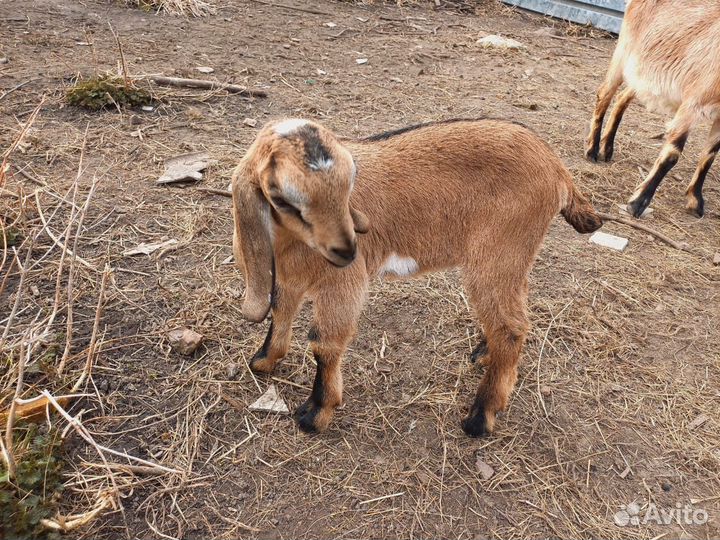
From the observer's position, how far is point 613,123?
5102 millimetres

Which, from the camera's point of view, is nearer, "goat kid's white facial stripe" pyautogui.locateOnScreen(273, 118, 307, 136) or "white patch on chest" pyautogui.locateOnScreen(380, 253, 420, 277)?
"goat kid's white facial stripe" pyautogui.locateOnScreen(273, 118, 307, 136)

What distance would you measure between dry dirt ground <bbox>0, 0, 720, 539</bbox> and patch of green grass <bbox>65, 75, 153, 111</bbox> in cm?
15

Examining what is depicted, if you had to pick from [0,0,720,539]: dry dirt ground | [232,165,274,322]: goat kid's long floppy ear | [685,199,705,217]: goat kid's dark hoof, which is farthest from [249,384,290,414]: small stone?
[685,199,705,217]: goat kid's dark hoof

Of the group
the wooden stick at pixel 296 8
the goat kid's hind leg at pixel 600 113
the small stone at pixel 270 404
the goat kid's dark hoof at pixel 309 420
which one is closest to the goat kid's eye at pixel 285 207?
the goat kid's dark hoof at pixel 309 420

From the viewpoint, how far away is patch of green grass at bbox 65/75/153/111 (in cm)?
472

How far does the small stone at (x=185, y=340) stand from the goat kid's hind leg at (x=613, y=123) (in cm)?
434

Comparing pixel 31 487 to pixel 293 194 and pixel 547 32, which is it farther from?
pixel 547 32

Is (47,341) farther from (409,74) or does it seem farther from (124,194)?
(409,74)

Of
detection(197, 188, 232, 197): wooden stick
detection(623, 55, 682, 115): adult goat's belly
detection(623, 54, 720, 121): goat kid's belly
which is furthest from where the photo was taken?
detection(623, 55, 682, 115): adult goat's belly

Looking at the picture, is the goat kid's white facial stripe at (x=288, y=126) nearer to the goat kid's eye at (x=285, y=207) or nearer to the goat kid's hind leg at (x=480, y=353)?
the goat kid's eye at (x=285, y=207)

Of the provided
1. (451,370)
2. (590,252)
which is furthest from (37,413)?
(590,252)

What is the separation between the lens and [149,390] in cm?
260

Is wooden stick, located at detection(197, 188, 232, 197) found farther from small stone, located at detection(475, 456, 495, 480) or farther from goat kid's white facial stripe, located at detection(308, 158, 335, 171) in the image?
small stone, located at detection(475, 456, 495, 480)

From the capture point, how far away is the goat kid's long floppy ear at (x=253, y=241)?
75.6 inches
